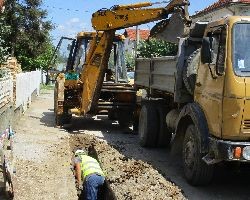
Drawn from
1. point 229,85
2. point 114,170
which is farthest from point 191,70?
point 114,170

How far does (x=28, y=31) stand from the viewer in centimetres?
3475

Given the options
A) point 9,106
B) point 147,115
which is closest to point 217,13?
point 147,115

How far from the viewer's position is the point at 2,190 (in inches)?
251

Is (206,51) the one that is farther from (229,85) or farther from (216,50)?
(229,85)

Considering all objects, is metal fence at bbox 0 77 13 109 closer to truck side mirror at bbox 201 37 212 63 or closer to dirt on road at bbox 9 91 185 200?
dirt on road at bbox 9 91 185 200

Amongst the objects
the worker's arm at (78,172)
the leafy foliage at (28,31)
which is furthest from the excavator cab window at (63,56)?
the leafy foliage at (28,31)

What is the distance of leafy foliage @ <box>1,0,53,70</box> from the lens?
33.8 metres

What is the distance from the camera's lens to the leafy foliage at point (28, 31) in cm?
3375

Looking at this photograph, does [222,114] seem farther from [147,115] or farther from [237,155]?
[147,115]

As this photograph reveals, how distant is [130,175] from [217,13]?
13.6m

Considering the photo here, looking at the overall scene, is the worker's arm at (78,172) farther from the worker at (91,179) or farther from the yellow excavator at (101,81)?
the yellow excavator at (101,81)

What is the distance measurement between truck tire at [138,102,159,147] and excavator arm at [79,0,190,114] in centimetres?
225

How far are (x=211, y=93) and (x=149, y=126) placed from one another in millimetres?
3607

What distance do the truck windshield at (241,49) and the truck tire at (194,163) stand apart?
1299 mm
